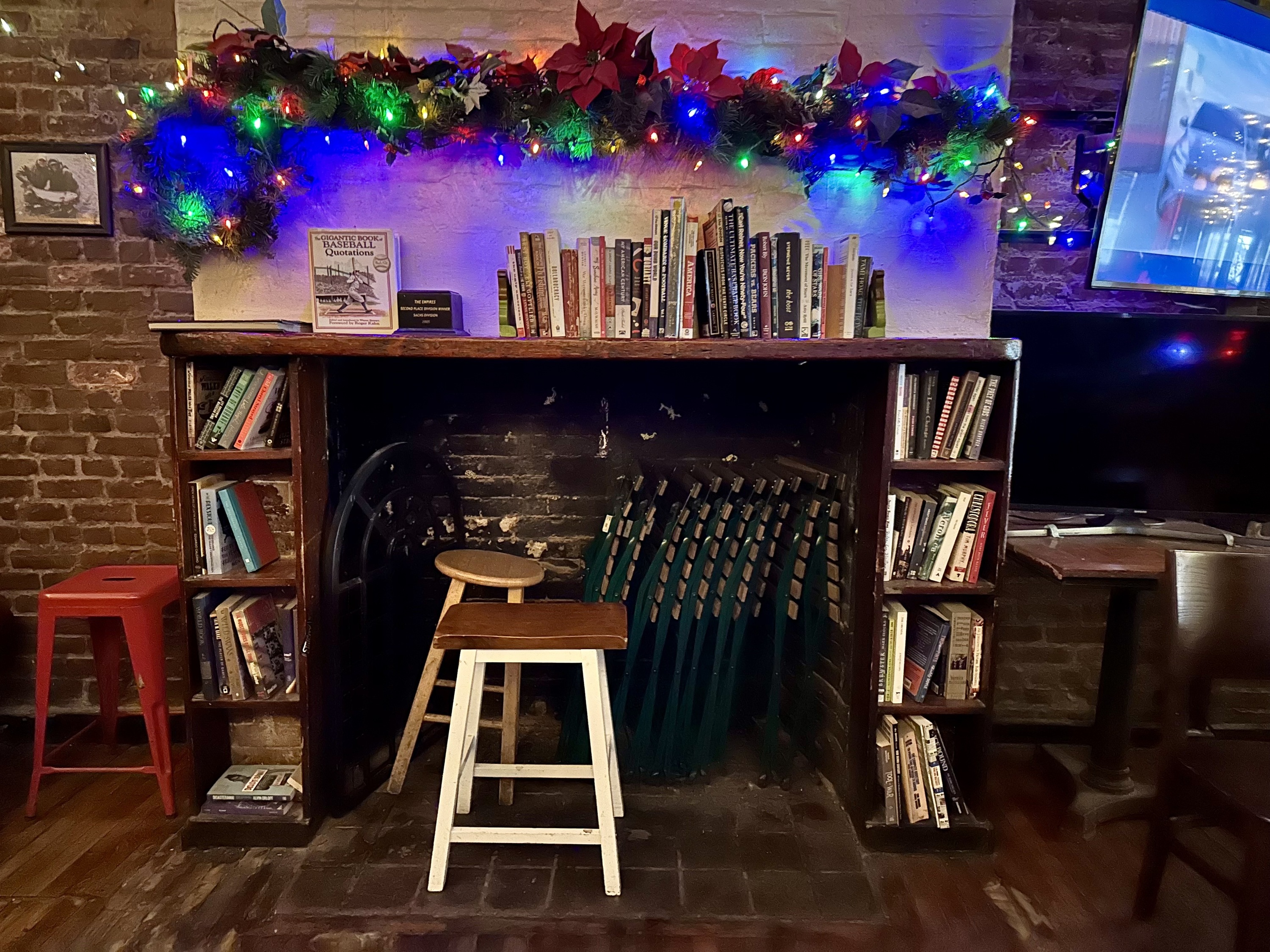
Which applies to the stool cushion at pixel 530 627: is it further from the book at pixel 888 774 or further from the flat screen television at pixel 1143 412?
the flat screen television at pixel 1143 412

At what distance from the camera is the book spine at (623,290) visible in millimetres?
1930

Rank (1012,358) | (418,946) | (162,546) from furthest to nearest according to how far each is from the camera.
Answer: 1. (162,546)
2. (1012,358)
3. (418,946)

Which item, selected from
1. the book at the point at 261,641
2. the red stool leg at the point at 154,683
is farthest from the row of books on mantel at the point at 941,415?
the red stool leg at the point at 154,683

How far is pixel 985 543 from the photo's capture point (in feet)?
6.45

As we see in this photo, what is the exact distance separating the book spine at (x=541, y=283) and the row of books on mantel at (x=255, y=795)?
1398 millimetres

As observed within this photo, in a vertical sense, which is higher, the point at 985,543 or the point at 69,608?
the point at 985,543

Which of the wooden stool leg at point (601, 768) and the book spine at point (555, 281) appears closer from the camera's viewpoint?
the wooden stool leg at point (601, 768)

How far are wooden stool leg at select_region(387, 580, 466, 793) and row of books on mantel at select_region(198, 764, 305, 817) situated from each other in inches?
10.8

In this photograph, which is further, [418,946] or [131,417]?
[131,417]

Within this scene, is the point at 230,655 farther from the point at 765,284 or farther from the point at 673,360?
the point at 765,284

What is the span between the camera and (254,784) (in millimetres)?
2061

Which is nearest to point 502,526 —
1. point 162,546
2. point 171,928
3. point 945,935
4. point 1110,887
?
point 162,546

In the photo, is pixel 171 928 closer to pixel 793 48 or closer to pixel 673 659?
pixel 673 659

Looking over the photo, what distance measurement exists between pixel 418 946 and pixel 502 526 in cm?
126
